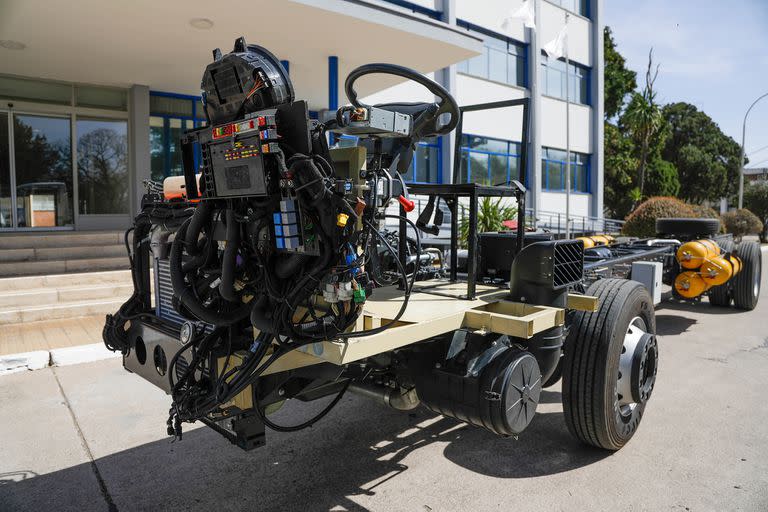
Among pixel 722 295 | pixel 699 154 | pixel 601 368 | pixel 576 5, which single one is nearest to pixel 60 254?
pixel 601 368

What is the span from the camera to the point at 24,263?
846 centimetres

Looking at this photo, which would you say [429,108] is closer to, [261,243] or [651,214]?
[261,243]

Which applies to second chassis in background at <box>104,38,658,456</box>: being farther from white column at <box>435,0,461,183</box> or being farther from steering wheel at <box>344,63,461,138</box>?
white column at <box>435,0,461,183</box>

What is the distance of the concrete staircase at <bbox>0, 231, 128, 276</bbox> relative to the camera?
8.45 m

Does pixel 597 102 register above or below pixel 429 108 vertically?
Result: above

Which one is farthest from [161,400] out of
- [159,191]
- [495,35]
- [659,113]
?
[659,113]

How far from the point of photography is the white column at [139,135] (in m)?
12.0

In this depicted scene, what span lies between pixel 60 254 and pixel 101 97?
4622 mm

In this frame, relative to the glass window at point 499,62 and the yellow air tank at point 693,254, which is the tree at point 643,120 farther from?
the yellow air tank at point 693,254

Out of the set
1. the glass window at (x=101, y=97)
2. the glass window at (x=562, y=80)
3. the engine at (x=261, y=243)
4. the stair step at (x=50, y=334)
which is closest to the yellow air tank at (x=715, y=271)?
the engine at (x=261, y=243)

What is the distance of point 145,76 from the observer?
1137cm

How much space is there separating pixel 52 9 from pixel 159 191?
6.53m

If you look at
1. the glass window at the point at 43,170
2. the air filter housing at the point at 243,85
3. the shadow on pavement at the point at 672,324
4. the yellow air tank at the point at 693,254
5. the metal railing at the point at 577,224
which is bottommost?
the shadow on pavement at the point at 672,324

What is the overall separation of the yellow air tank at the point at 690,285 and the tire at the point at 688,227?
1.24 metres
